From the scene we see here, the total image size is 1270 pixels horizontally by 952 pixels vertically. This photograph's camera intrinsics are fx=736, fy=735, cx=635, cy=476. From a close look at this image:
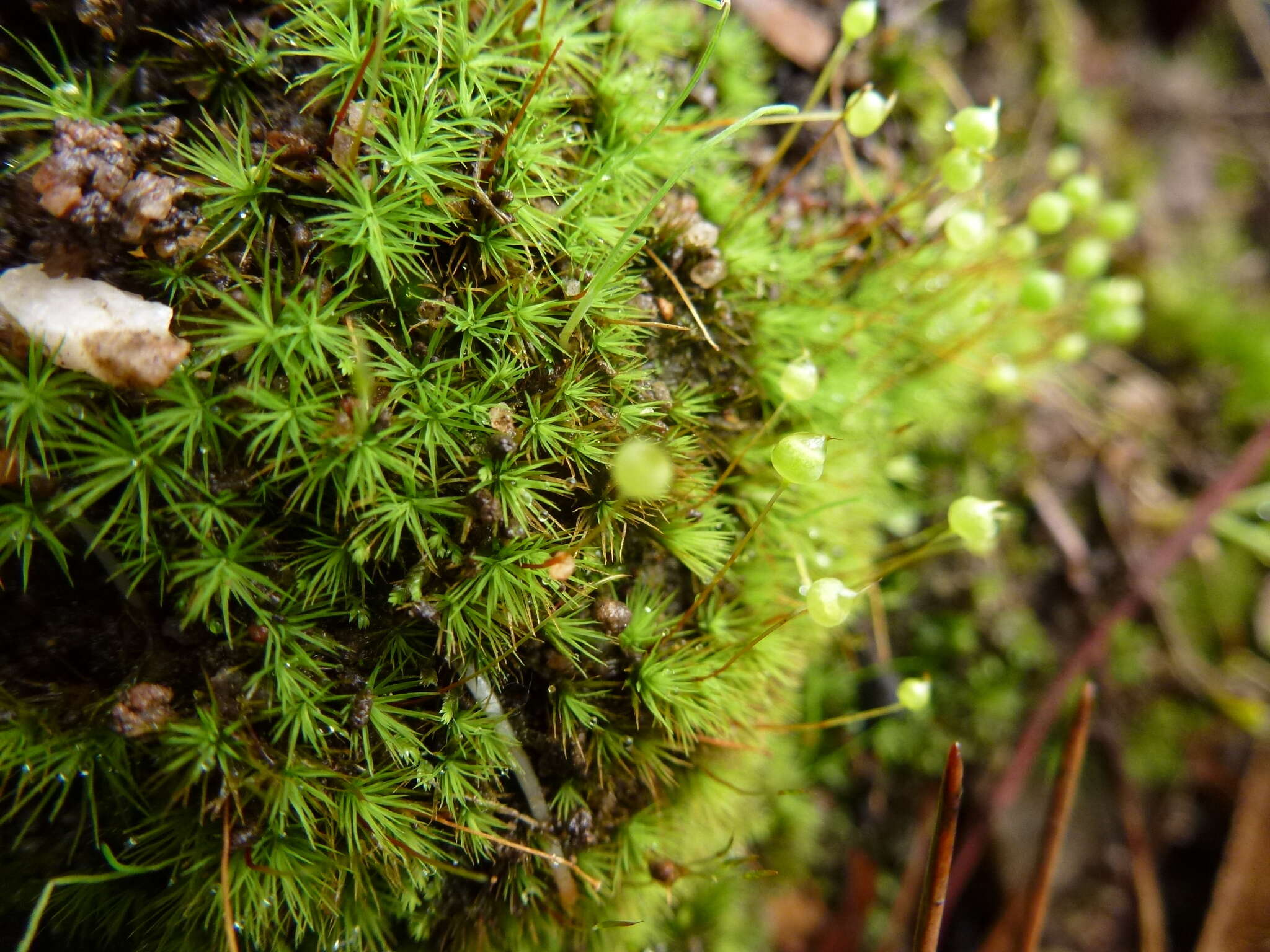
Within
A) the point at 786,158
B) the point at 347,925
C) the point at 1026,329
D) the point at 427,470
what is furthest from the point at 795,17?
the point at 347,925

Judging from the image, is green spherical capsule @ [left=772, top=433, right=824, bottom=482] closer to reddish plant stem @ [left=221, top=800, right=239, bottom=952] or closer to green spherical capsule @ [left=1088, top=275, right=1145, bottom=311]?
reddish plant stem @ [left=221, top=800, right=239, bottom=952]

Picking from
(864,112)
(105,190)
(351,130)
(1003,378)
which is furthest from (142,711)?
(1003,378)

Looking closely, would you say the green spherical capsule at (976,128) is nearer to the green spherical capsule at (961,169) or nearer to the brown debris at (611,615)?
the green spherical capsule at (961,169)

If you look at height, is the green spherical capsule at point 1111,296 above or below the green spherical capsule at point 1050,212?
below

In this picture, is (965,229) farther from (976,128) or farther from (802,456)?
(802,456)

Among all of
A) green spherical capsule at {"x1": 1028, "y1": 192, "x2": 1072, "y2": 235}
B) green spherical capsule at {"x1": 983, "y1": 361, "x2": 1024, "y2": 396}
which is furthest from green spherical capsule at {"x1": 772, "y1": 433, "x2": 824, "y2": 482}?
green spherical capsule at {"x1": 1028, "y1": 192, "x2": 1072, "y2": 235}

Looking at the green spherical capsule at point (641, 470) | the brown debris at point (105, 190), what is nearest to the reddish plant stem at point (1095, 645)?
the green spherical capsule at point (641, 470)
